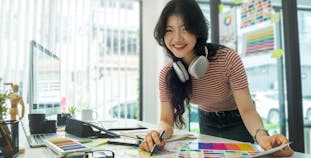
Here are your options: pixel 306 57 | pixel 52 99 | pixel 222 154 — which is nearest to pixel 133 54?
pixel 52 99

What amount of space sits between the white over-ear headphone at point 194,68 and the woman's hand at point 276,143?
40 cm

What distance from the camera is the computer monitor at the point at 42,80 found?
115 cm

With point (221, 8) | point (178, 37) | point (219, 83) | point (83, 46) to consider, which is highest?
point (221, 8)

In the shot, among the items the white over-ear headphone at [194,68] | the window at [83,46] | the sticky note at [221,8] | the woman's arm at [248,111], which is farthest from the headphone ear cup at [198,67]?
the window at [83,46]

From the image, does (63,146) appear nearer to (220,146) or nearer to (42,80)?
(220,146)

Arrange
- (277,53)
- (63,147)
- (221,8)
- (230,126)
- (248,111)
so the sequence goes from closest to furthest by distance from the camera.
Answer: (63,147)
(248,111)
(230,126)
(277,53)
(221,8)

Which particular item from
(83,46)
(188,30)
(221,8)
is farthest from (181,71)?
(83,46)

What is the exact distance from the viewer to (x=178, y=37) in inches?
43.1

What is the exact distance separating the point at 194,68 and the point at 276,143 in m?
0.45

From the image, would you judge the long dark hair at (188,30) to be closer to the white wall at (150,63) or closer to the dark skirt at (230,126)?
the dark skirt at (230,126)

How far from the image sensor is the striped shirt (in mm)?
1055

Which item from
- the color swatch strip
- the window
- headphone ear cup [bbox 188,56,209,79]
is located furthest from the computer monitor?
the window

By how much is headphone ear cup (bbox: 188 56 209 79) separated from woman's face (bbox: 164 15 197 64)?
9 centimetres

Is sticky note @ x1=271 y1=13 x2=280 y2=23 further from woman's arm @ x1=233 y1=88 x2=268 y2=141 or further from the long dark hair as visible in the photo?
woman's arm @ x1=233 y1=88 x2=268 y2=141
